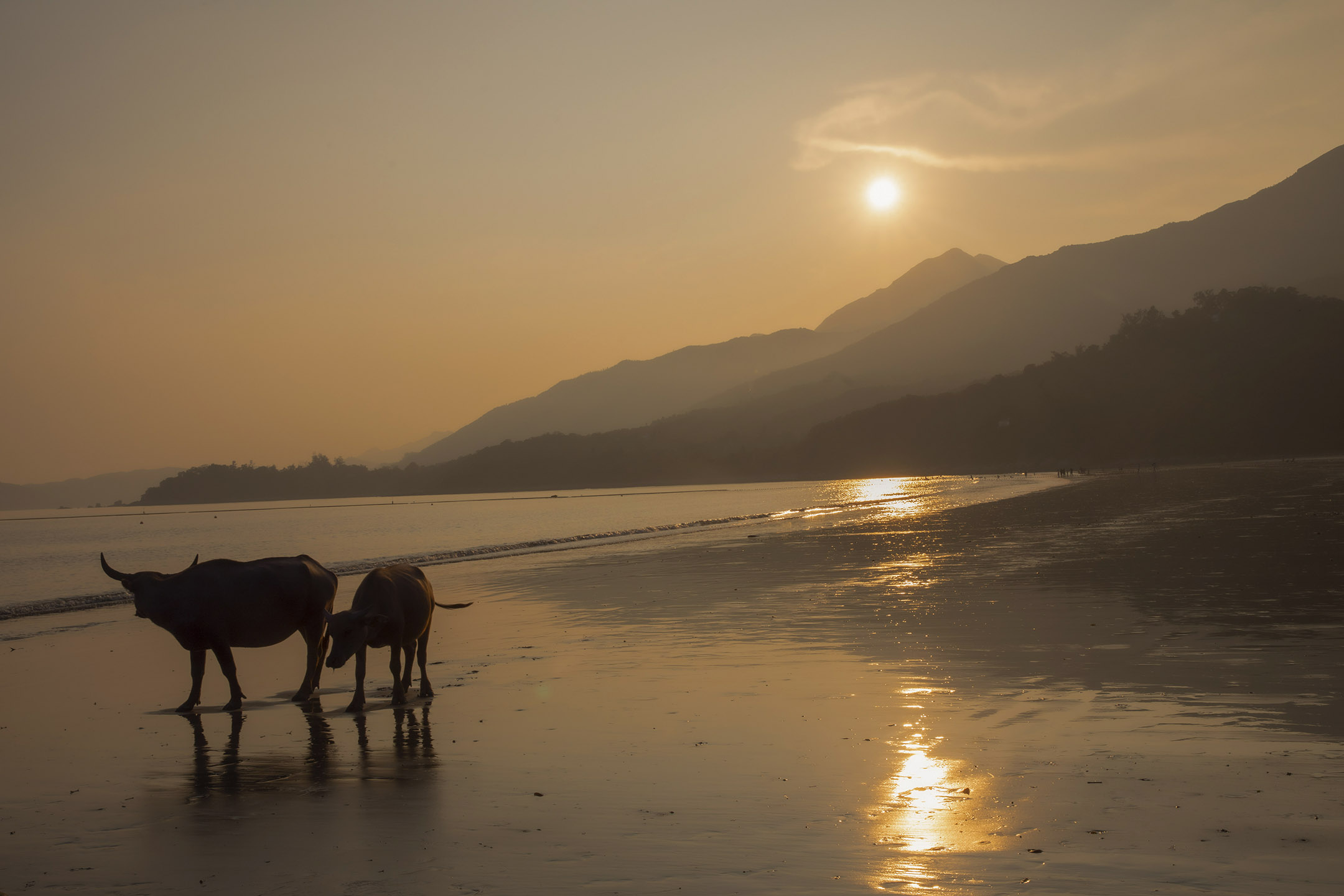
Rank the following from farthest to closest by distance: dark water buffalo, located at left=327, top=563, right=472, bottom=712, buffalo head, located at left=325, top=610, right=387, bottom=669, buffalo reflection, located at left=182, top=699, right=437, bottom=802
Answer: dark water buffalo, located at left=327, top=563, right=472, bottom=712 < buffalo head, located at left=325, top=610, right=387, bottom=669 < buffalo reflection, located at left=182, top=699, right=437, bottom=802

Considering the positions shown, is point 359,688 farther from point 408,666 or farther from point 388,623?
point 408,666

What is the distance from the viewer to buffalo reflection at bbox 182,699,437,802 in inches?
374

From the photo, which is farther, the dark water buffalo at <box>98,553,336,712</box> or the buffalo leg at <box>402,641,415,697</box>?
the buffalo leg at <box>402,641,415,697</box>

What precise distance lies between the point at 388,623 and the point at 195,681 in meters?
2.67

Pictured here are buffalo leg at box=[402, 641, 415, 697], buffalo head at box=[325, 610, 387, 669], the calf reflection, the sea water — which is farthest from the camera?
the sea water

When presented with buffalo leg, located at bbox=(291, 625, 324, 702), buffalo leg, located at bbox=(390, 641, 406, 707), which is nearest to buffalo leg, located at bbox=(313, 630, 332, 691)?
buffalo leg, located at bbox=(291, 625, 324, 702)

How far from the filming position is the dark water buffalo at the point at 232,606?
13.2 meters

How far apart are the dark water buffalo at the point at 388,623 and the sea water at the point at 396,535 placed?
21171 millimetres

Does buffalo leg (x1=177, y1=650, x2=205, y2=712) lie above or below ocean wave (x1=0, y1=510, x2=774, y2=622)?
above

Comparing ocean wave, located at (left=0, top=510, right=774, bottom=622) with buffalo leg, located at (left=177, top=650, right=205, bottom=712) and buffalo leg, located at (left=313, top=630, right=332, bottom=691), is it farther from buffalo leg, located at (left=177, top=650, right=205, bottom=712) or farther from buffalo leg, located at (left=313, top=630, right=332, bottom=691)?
buffalo leg, located at (left=177, top=650, right=205, bottom=712)

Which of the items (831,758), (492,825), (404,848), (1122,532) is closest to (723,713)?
(831,758)

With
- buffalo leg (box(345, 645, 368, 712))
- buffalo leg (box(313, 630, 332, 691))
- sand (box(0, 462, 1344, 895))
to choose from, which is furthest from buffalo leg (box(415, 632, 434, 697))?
buffalo leg (box(313, 630, 332, 691))

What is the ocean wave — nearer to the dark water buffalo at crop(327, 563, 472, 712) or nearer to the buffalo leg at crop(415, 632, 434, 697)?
the dark water buffalo at crop(327, 563, 472, 712)

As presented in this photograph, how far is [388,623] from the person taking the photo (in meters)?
13.0
